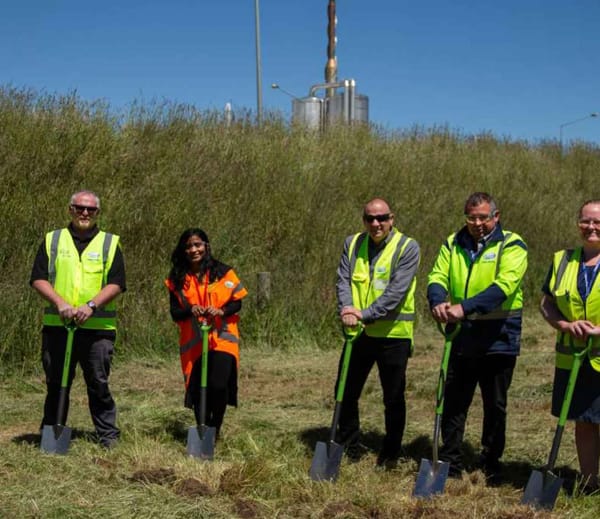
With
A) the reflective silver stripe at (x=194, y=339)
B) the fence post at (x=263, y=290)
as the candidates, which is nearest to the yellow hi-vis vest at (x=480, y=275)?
the reflective silver stripe at (x=194, y=339)

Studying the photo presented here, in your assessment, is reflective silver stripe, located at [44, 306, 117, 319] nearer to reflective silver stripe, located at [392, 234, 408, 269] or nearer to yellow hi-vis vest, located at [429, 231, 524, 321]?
reflective silver stripe, located at [392, 234, 408, 269]

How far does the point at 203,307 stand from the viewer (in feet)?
20.5

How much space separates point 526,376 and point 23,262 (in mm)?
6094

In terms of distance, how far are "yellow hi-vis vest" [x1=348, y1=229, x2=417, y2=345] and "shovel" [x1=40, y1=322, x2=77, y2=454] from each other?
81.3 inches

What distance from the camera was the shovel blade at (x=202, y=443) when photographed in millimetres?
6137

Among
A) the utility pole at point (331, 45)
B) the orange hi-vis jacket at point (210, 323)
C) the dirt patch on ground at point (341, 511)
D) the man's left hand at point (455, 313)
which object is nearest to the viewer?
the dirt patch on ground at point (341, 511)

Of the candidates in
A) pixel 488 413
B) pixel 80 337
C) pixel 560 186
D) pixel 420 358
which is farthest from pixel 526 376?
pixel 560 186

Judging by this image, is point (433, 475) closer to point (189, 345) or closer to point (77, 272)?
point (189, 345)

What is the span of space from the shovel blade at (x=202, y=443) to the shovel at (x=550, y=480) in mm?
2208

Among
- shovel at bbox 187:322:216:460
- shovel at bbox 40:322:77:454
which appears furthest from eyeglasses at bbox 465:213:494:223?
shovel at bbox 40:322:77:454

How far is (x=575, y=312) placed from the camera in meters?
5.28

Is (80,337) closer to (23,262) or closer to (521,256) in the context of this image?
(521,256)

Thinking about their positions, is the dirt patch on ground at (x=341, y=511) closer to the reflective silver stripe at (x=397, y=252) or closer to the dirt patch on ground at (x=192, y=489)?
the dirt patch on ground at (x=192, y=489)

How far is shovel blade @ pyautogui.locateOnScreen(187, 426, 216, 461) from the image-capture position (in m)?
6.14
